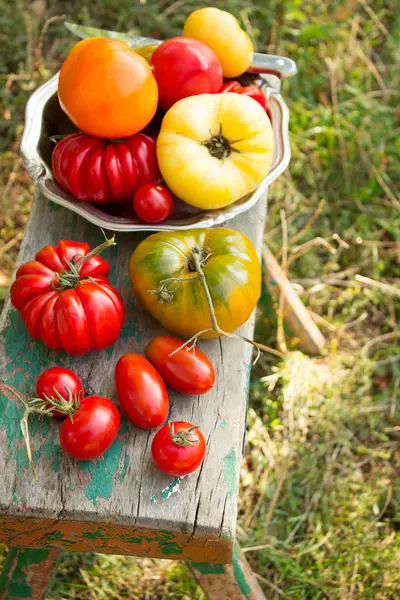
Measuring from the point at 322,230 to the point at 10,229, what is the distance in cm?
133

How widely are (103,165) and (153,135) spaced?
0.17 m

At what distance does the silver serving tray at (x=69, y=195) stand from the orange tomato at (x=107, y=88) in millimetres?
159

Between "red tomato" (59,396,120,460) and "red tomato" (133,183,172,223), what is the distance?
47 centimetres

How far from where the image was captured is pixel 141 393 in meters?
1.37

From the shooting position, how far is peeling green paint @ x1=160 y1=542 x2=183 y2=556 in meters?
1.38

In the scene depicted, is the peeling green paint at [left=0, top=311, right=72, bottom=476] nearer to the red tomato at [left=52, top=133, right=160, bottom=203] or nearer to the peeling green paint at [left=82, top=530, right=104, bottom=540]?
the peeling green paint at [left=82, top=530, right=104, bottom=540]

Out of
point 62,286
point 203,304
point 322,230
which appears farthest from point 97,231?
point 322,230

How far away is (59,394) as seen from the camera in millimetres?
1312

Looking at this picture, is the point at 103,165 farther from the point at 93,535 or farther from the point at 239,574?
the point at 239,574

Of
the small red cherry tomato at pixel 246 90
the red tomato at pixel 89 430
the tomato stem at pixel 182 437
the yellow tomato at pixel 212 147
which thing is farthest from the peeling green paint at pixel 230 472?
the small red cherry tomato at pixel 246 90

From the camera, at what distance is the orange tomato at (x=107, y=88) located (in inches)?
60.0

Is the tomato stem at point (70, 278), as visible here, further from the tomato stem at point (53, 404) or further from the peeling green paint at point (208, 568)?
the peeling green paint at point (208, 568)

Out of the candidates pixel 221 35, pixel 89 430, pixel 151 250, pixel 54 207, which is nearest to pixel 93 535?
pixel 89 430

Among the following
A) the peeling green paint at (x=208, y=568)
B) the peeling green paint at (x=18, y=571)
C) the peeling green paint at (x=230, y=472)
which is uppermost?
the peeling green paint at (x=230, y=472)
